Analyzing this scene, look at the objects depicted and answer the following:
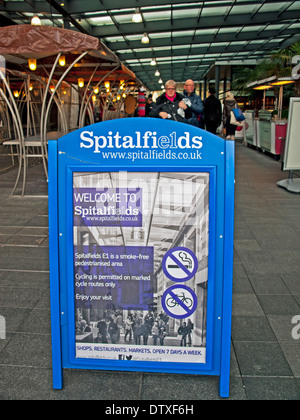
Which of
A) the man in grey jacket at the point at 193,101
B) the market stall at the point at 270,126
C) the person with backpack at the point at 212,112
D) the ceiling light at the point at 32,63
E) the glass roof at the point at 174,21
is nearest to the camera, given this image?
the man in grey jacket at the point at 193,101

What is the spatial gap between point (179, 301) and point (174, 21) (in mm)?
17865

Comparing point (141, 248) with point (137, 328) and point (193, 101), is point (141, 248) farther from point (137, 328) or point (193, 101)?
point (193, 101)

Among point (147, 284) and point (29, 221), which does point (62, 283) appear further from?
point (29, 221)

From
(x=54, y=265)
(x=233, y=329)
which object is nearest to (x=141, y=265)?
(x=54, y=265)

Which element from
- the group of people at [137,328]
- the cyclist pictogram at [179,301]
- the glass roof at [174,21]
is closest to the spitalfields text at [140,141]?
the cyclist pictogram at [179,301]

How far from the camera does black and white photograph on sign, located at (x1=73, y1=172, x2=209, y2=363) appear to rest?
2080mm

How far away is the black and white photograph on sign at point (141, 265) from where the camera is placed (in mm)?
2080

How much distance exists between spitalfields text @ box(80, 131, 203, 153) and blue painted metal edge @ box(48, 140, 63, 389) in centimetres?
17

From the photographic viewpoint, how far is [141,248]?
2.14 metres

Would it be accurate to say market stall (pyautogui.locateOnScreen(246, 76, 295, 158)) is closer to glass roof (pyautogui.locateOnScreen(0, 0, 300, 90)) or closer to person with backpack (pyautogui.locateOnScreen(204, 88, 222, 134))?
person with backpack (pyautogui.locateOnScreen(204, 88, 222, 134))

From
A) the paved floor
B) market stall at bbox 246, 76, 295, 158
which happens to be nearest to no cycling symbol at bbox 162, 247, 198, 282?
the paved floor

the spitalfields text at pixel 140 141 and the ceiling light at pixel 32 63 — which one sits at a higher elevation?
the ceiling light at pixel 32 63

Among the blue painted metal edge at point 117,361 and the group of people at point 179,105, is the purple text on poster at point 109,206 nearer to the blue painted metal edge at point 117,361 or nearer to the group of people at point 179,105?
the blue painted metal edge at point 117,361
